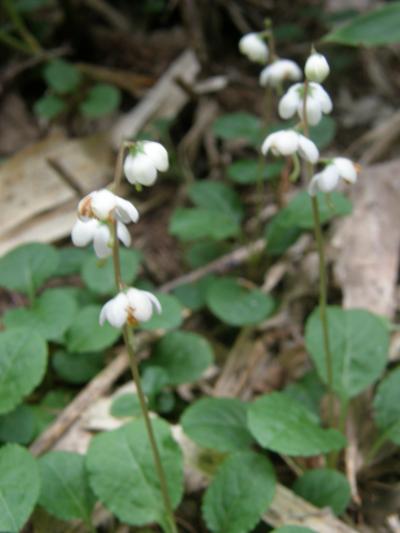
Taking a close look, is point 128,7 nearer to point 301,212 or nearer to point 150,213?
point 150,213

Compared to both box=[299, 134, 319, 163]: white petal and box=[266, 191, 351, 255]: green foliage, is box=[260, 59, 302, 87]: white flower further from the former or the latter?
box=[299, 134, 319, 163]: white petal

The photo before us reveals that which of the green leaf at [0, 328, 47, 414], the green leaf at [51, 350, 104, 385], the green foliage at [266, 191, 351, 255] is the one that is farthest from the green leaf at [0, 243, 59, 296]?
the green foliage at [266, 191, 351, 255]

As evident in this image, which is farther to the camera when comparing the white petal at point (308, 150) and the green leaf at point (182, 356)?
the green leaf at point (182, 356)

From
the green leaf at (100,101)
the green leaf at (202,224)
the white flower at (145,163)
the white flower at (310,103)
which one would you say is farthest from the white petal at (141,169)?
the green leaf at (100,101)

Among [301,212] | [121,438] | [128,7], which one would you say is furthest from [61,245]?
[128,7]

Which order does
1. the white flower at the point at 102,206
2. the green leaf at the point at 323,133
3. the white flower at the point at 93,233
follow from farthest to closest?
the green leaf at the point at 323,133 → the white flower at the point at 93,233 → the white flower at the point at 102,206

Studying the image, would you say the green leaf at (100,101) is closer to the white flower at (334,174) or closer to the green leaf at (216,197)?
the green leaf at (216,197)

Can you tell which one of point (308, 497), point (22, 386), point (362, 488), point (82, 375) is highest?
point (22, 386)
